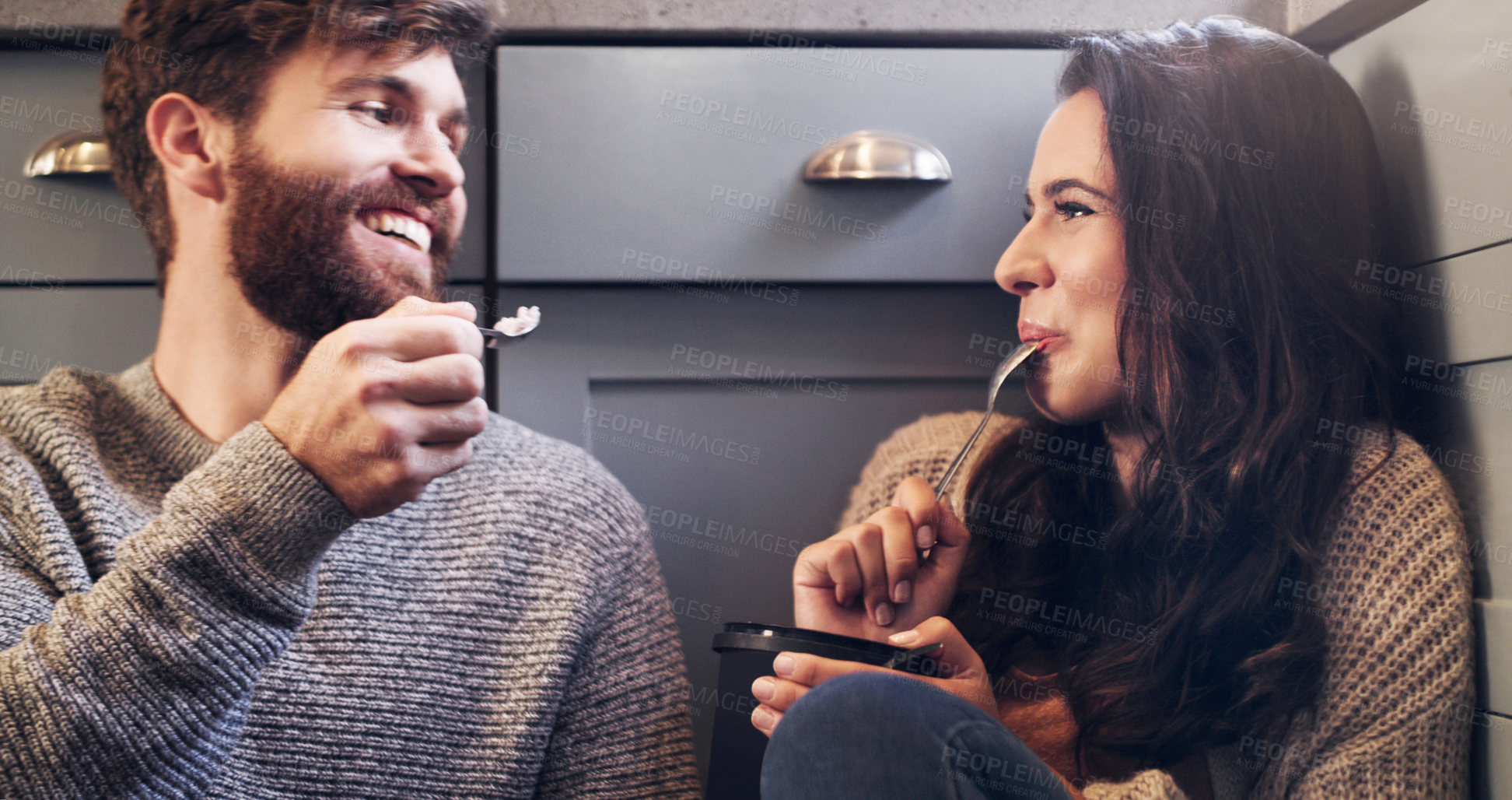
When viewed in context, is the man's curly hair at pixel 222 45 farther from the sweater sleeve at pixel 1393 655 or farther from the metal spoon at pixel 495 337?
the sweater sleeve at pixel 1393 655

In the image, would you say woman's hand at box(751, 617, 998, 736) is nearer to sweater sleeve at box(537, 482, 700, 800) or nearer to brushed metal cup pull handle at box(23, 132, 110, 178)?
sweater sleeve at box(537, 482, 700, 800)

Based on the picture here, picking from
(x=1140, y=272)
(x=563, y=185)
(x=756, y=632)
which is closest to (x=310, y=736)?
(x=756, y=632)

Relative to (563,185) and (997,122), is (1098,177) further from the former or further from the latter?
(563,185)

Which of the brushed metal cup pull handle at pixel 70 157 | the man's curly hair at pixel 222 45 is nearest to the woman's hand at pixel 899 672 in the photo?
the man's curly hair at pixel 222 45

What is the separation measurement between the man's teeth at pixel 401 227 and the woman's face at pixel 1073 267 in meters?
0.47

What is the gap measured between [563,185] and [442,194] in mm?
99

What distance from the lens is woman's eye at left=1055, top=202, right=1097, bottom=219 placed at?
0.71 m

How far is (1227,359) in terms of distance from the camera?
0.68 meters

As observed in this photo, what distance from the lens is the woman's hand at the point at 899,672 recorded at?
1.86 ft

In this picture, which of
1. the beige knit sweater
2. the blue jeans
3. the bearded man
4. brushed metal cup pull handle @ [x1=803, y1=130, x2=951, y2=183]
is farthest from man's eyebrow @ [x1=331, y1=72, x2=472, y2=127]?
the beige knit sweater

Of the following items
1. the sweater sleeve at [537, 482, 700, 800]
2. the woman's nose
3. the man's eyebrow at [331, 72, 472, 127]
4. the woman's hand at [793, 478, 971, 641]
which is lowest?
the sweater sleeve at [537, 482, 700, 800]

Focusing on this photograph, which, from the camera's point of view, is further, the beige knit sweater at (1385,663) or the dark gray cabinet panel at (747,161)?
the dark gray cabinet panel at (747,161)

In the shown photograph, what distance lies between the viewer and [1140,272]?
68cm

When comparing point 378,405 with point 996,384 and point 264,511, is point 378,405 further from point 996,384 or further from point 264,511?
point 996,384
